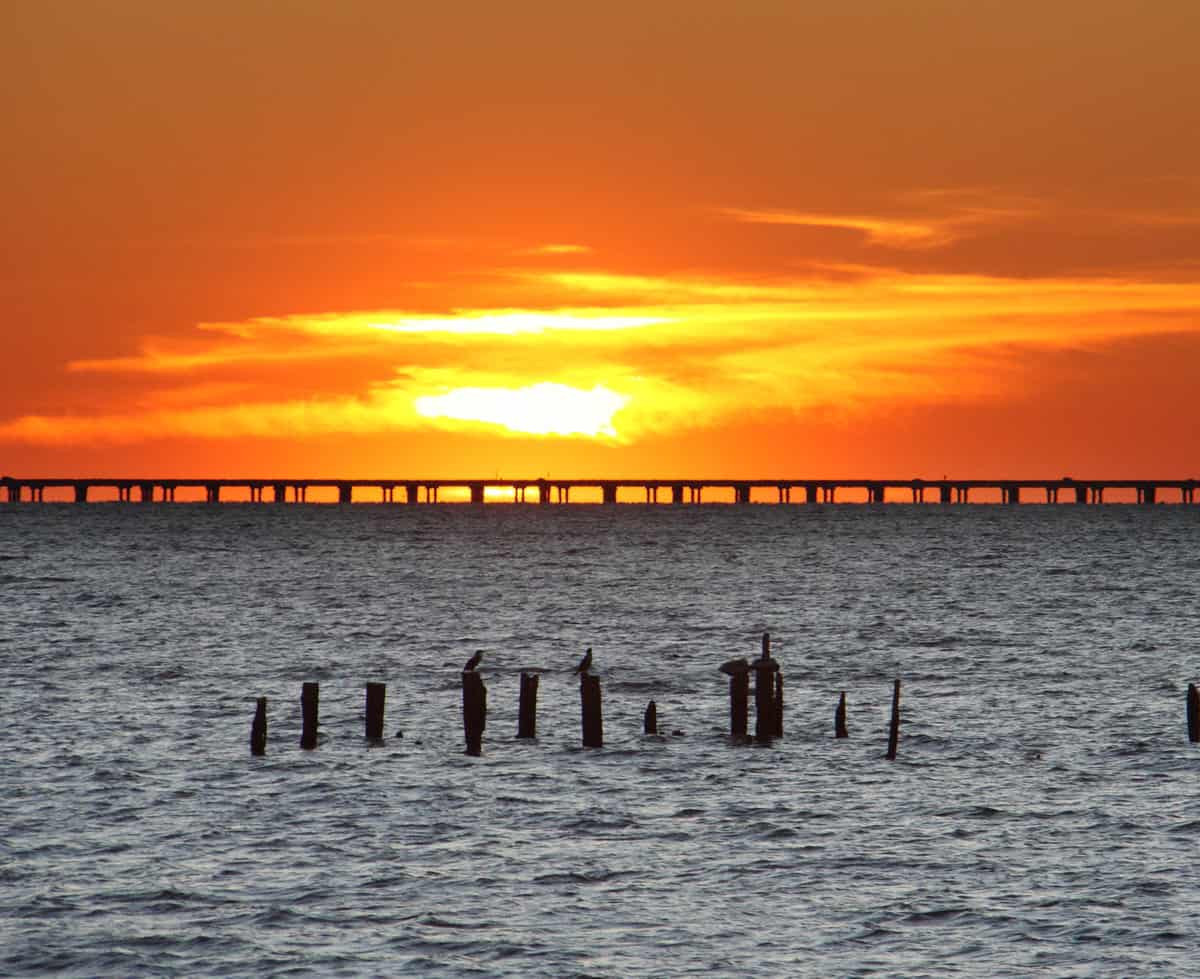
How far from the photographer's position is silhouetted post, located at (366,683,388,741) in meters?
38.0

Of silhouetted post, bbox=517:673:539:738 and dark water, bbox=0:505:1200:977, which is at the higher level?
silhouetted post, bbox=517:673:539:738

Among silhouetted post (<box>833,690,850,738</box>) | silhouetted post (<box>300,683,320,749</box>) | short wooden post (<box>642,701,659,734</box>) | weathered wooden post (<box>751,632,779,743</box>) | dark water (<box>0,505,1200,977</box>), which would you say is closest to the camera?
dark water (<box>0,505,1200,977</box>)

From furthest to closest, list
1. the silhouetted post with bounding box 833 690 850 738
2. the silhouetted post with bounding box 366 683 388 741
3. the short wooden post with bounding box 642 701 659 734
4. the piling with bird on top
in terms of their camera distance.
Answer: the short wooden post with bounding box 642 701 659 734, the silhouetted post with bounding box 833 690 850 738, the silhouetted post with bounding box 366 683 388 741, the piling with bird on top

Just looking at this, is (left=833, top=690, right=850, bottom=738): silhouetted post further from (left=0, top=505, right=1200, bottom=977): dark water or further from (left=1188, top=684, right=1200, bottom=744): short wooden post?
(left=1188, top=684, right=1200, bottom=744): short wooden post

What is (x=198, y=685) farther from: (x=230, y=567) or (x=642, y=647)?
(x=230, y=567)

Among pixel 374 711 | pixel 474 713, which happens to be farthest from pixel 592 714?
pixel 374 711

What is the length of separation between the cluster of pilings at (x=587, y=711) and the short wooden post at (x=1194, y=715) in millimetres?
48

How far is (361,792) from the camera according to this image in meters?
32.5

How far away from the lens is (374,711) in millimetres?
38094

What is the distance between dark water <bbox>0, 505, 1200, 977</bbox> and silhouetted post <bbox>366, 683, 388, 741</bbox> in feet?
1.61

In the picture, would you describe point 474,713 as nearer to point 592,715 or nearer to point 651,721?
point 592,715

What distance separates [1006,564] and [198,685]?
8802cm

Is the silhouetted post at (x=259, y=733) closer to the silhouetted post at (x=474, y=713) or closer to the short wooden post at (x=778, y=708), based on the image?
the silhouetted post at (x=474, y=713)

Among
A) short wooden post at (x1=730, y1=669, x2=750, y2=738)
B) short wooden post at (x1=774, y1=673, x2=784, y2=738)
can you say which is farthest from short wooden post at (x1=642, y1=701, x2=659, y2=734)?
short wooden post at (x1=774, y1=673, x2=784, y2=738)
